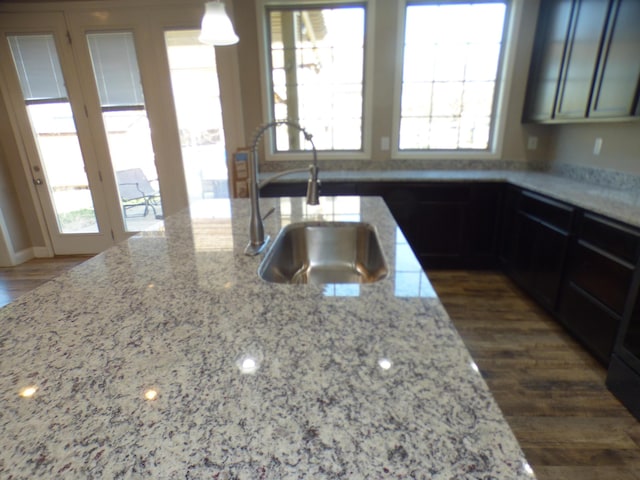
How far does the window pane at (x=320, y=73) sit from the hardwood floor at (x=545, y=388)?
1.94m

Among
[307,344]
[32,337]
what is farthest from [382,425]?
[32,337]

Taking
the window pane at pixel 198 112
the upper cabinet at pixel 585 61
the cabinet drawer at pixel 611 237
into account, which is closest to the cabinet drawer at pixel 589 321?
the cabinet drawer at pixel 611 237

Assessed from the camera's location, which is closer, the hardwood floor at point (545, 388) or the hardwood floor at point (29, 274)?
the hardwood floor at point (545, 388)

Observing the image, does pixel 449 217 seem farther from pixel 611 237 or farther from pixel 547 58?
pixel 547 58

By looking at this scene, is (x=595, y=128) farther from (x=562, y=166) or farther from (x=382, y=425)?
(x=382, y=425)

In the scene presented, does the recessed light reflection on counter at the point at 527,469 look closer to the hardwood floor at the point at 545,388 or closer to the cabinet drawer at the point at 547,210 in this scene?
the hardwood floor at the point at 545,388

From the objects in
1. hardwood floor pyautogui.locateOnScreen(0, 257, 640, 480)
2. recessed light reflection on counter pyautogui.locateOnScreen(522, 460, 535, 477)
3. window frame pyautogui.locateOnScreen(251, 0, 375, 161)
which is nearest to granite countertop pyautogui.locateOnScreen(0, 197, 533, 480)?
recessed light reflection on counter pyautogui.locateOnScreen(522, 460, 535, 477)

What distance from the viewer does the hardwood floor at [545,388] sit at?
1375mm

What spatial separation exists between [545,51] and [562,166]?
995 millimetres

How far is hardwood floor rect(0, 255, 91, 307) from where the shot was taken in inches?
118

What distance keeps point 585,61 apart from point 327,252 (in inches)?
90.5

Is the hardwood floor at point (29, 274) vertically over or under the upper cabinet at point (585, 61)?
under

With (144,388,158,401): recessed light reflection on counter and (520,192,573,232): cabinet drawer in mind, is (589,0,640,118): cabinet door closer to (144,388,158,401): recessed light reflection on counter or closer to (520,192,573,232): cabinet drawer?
(520,192,573,232): cabinet drawer

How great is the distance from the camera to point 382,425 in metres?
0.47
